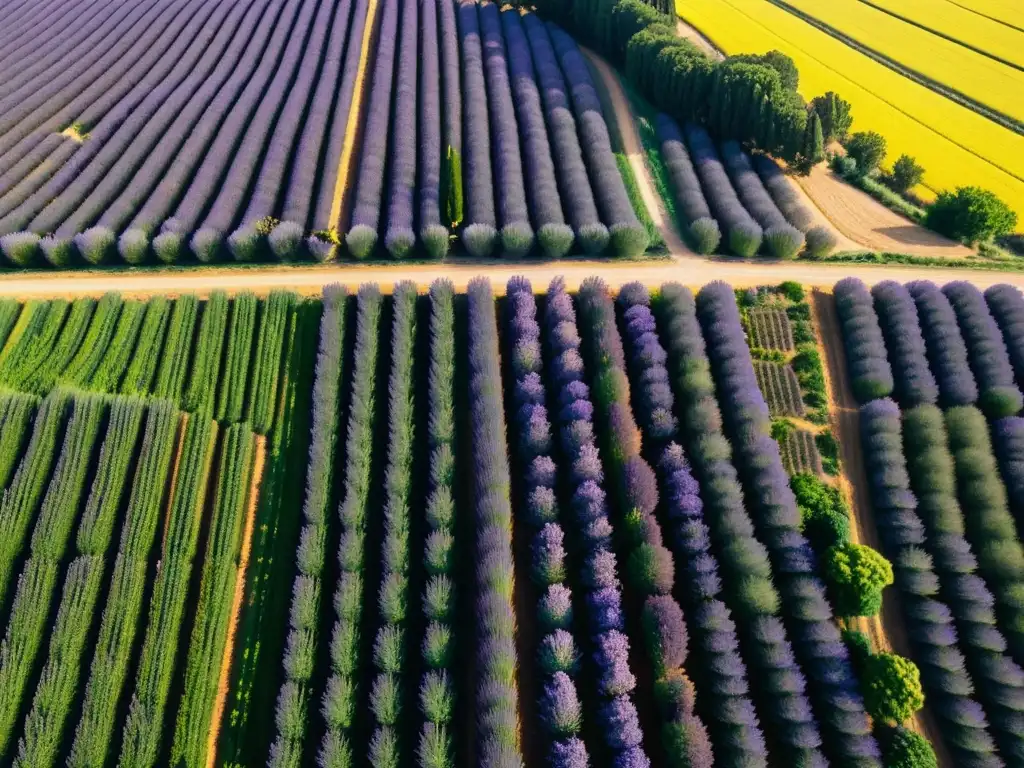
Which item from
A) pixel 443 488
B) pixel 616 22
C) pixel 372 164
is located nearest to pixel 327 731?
pixel 443 488

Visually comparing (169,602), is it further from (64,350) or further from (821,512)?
(821,512)

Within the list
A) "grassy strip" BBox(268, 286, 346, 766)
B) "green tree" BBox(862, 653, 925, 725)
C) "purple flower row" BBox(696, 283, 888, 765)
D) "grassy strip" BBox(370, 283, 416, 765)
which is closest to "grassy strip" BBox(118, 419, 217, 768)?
"grassy strip" BBox(268, 286, 346, 766)

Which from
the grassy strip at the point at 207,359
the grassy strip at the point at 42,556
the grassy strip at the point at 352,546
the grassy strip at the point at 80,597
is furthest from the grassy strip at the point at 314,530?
the grassy strip at the point at 42,556

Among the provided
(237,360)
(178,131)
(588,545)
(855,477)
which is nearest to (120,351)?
(237,360)

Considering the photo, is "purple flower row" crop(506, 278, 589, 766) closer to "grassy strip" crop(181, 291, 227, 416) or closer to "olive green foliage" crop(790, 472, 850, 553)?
Result: "olive green foliage" crop(790, 472, 850, 553)

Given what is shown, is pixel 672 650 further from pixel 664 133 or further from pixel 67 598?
pixel 664 133

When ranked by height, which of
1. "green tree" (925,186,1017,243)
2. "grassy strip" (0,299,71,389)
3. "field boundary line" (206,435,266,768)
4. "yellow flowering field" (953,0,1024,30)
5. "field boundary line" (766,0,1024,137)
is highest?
"yellow flowering field" (953,0,1024,30)
